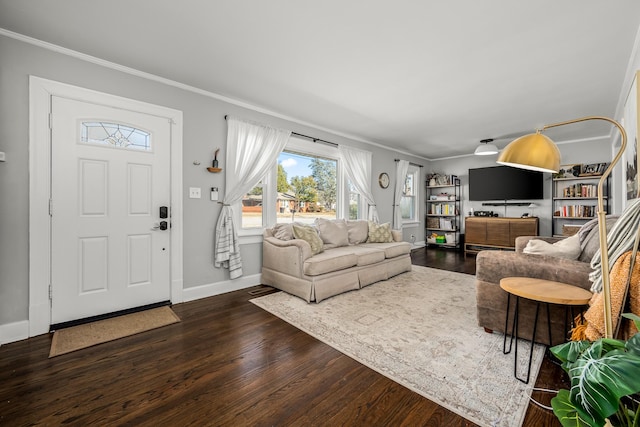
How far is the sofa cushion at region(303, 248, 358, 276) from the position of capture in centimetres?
308

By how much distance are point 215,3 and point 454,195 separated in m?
6.75

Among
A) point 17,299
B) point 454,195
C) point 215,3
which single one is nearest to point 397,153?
point 454,195

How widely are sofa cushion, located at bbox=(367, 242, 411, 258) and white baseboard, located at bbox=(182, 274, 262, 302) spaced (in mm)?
1791

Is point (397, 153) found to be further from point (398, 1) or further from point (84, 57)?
point (84, 57)

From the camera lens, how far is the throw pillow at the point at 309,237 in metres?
3.59

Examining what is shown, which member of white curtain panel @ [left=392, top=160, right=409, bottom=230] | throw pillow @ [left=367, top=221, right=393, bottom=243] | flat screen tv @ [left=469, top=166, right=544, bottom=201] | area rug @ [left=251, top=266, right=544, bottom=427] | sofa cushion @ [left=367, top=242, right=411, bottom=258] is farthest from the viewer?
white curtain panel @ [left=392, top=160, right=409, bottom=230]

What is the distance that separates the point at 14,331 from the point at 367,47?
3.73 metres

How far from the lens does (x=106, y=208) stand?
2652 mm

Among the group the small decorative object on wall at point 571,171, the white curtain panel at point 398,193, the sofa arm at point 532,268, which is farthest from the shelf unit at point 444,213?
the sofa arm at point 532,268

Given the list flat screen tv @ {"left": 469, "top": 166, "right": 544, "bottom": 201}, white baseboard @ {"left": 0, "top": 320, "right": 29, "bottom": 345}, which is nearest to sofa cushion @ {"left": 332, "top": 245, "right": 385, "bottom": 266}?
white baseboard @ {"left": 0, "top": 320, "right": 29, "bottom": 345}

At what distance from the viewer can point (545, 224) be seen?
19.3 ft

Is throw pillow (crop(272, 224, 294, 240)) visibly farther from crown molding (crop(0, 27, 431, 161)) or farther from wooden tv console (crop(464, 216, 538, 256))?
wooden tv console (crop(464, 216, 538, 256))

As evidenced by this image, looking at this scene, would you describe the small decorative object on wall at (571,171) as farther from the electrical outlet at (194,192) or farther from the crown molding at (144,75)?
the electrical outlet at (194,192)

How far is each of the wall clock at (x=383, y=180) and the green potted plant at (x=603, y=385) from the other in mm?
5104
